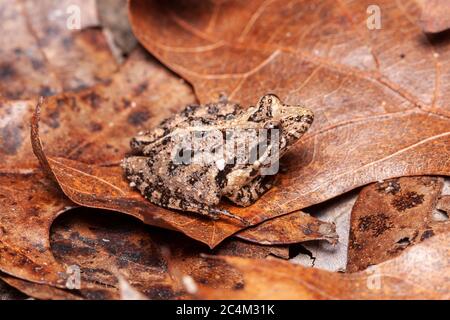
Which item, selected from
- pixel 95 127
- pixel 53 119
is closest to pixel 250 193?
pixel 95 127

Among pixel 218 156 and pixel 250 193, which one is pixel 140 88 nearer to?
pixel 218 156

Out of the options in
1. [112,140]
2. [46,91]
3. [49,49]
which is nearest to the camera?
[112,140]

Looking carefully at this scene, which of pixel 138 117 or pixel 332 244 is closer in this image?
pixel 332 244

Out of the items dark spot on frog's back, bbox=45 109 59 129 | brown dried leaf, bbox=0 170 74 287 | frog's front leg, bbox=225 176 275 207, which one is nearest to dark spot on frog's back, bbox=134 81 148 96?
dark spot on frog's back, bbox=45 109 59 129

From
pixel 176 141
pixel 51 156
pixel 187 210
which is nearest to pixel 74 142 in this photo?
pixel 51 156

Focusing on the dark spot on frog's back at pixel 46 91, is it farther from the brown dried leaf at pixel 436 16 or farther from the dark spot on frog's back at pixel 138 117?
the brown dried leaf at pixel 436 16

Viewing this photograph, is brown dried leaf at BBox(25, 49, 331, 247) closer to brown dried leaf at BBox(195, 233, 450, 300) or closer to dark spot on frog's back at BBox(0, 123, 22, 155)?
dark spot on frog's back at BBox(0, 123, 22, 155)

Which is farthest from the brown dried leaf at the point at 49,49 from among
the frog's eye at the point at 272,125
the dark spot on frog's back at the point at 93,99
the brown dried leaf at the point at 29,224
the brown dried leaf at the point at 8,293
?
the brown dried leaf at the point at 8,293
